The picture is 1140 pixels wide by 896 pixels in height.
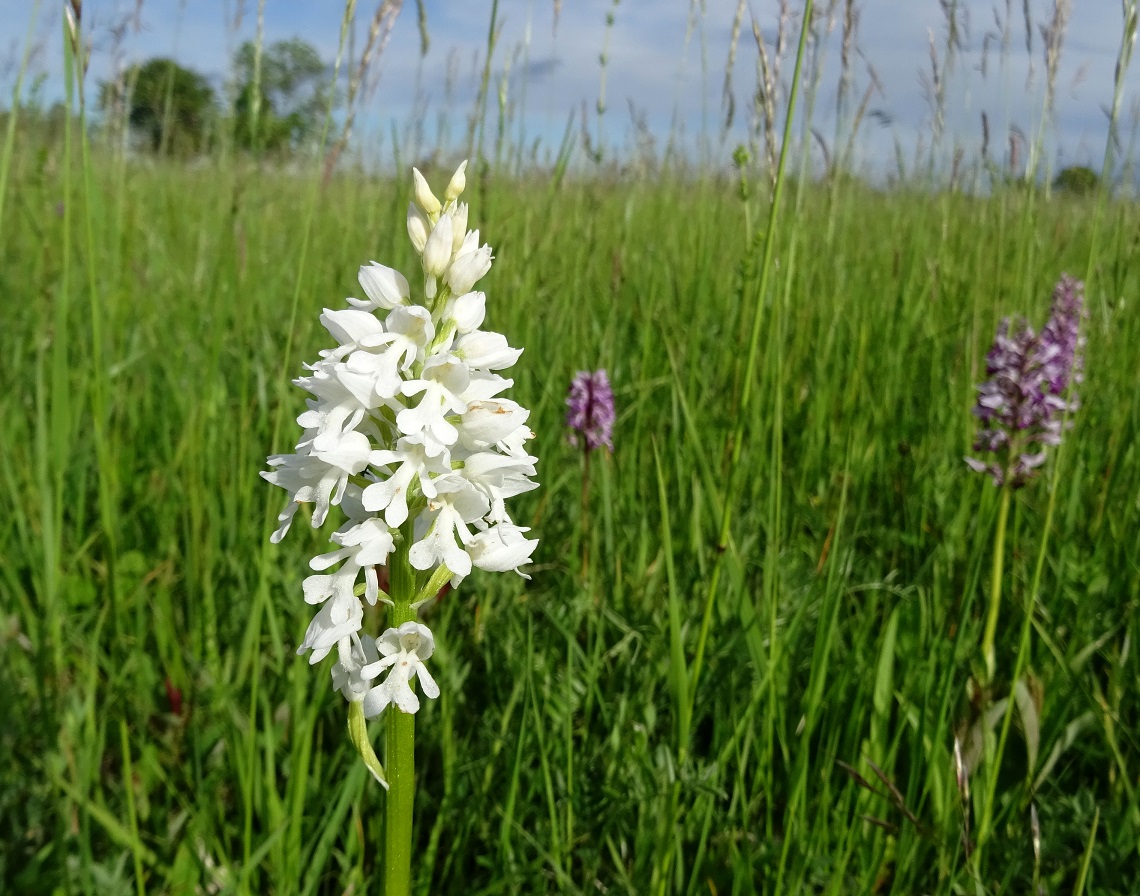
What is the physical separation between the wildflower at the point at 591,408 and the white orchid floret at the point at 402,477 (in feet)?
4.44

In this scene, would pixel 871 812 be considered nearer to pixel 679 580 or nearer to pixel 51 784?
pixel 679 580

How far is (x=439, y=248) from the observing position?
82 centimetres

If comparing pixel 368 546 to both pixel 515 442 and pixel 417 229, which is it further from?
pixel 417 229

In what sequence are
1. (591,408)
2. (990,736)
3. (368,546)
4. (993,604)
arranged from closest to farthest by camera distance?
(368,546)
(990,736)
(993,604)
(591,408)

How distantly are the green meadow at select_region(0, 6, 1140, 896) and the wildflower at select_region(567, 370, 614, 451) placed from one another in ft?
0.34

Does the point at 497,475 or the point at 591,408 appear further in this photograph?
the point at 591,408

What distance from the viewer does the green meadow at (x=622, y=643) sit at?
52.5 inches

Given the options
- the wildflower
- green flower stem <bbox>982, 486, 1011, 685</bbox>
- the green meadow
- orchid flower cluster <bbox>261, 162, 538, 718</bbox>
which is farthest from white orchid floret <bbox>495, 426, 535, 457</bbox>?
the wildflower

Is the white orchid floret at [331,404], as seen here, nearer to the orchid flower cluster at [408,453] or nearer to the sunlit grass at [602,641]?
the orchid flower cluster at [408,453]

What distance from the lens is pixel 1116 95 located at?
4.82 feet

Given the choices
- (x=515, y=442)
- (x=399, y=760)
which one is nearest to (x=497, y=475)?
(x=515, y=442)

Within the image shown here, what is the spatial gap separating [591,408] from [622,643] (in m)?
0.65

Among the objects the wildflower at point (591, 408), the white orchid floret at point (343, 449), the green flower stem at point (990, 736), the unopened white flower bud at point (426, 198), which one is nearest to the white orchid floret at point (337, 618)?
the white orchid floret at point (343, 449)

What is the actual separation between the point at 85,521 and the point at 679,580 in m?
1.45
